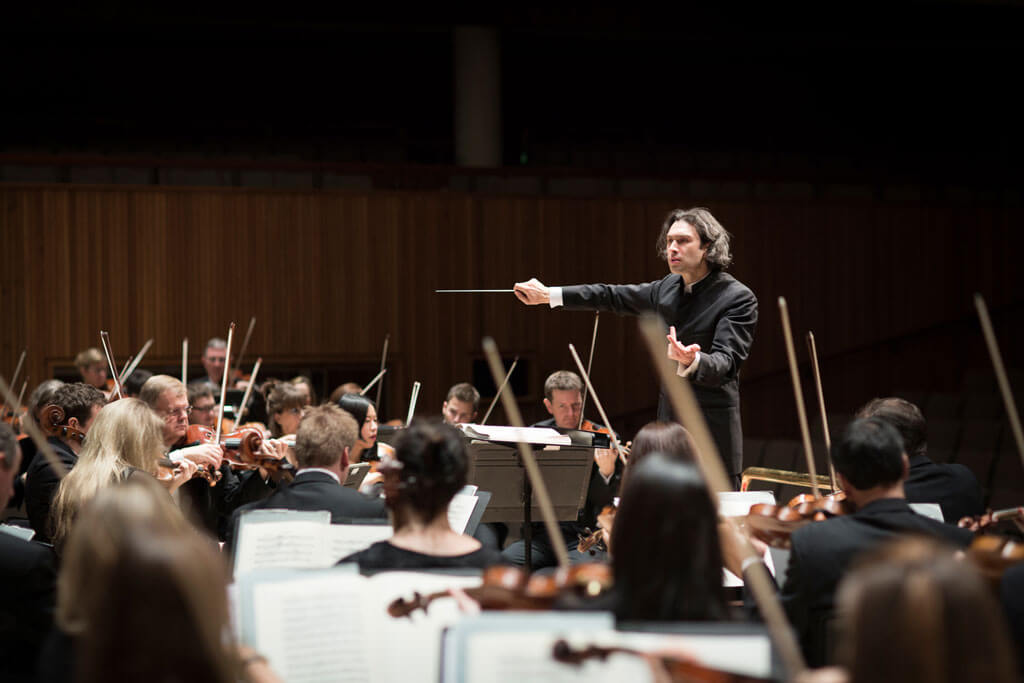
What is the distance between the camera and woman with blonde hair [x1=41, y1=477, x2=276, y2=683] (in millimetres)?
1421

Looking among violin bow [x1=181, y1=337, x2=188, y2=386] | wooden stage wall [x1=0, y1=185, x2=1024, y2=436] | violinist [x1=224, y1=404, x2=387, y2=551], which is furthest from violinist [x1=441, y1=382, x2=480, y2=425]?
wooden stage wall [x1=0, y1=185, x2=1024, y2=436]

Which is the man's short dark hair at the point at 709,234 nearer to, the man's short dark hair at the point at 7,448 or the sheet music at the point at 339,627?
the sheet music at the point at 339,627

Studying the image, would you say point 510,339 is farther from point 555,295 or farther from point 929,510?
point 929,510

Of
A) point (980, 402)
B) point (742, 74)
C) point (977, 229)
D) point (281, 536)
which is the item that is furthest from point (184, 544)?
point (742, 74)

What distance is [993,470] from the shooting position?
20.2 feet

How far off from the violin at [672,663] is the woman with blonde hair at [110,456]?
1868mm

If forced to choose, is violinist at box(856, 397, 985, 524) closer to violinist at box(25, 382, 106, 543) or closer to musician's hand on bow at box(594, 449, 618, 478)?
musician's hand on bow at box(594, 449, 618, 478)

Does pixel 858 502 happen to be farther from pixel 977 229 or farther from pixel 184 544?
pixel 977 229

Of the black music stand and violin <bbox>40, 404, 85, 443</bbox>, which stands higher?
violin <bbox>40, 404, 85, 443</bbox>

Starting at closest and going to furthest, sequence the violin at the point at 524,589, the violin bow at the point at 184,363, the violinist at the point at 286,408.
Result: the violin at the point at 524,589
the violinist at the point at 286,408
the violin bow at the point at 184,363

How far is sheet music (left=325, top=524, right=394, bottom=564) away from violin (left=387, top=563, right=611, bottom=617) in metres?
0.45

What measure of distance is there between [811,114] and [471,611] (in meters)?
9.61

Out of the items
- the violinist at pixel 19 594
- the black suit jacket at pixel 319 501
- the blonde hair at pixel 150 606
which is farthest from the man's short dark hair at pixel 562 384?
the blonde hair at pixel 150 606

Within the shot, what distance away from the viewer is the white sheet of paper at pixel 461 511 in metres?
2.98
